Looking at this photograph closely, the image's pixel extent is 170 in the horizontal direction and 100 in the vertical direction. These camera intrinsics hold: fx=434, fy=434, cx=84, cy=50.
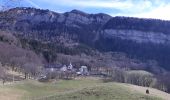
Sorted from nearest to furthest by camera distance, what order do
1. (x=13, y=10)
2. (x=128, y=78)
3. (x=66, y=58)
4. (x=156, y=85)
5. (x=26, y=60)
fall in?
(x=13, y=10) → (x=156, y=85) → (x=128, y=78) → (x=26, y=60) → (x=66, y=58)

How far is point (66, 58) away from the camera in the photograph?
176875 mm

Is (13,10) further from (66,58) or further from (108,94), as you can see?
(66,58)

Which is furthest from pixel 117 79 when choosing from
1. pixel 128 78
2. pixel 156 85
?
pixel 156 85

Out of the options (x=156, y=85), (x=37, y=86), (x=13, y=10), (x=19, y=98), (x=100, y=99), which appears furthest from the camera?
(x=156, y=85)

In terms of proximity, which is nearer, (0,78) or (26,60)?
(0,78)

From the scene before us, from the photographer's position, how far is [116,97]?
4312cm

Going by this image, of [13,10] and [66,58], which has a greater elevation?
[13,10]

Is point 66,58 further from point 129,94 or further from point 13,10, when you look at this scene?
point 13,10

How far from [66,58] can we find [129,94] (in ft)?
436

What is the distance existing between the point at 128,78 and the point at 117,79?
13.5ft

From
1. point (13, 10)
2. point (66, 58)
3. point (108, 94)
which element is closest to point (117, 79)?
point (108, 94)

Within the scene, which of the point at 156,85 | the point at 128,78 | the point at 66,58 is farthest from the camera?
the point at 66,58

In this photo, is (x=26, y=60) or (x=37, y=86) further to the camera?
(x=26, y=60)

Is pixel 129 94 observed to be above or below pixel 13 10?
below
